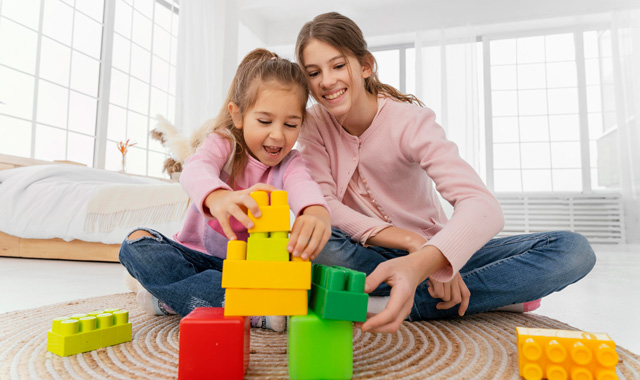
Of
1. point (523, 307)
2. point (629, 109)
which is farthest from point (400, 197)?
Answer: point (629, 109)

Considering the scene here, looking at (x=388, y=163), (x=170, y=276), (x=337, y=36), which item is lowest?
(x=170, y=276)

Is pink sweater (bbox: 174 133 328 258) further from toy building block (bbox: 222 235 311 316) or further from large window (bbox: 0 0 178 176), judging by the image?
large window (bbox: 0 0 178 176)

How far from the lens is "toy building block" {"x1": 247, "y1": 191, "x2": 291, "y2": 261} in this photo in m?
0.57

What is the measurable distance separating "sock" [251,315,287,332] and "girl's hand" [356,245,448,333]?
29cm

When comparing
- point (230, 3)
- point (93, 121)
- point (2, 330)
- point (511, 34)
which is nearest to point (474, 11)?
point (511, 34)

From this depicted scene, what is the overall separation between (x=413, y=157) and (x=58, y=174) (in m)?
1.85

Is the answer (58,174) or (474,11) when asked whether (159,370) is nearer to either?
(58,174)

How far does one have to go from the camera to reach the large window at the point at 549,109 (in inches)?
159

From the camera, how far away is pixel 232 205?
635 millimetres

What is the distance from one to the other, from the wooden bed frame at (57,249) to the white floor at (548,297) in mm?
45

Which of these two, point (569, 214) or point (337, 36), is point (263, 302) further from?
point (569, 214)

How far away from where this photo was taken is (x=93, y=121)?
3.26 m

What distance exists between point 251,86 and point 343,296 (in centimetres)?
57

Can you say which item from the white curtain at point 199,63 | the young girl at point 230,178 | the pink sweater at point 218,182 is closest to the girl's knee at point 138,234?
the young girl at point 230,178
